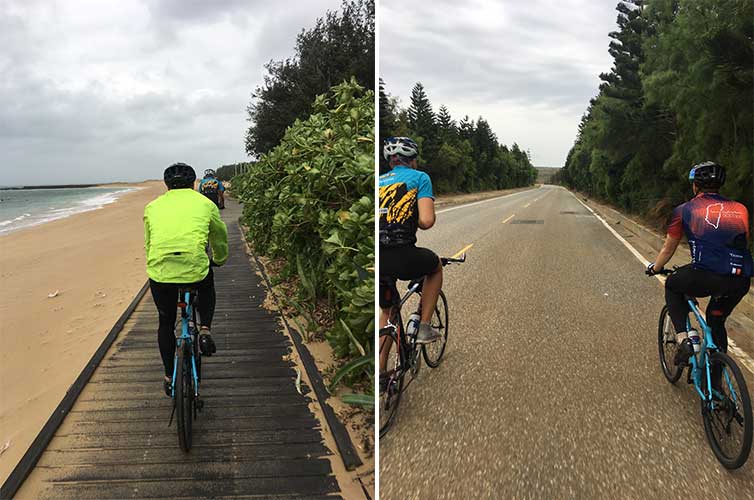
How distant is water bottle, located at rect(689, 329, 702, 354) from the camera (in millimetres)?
1914

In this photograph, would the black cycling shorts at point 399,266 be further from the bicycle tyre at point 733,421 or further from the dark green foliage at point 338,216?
the bicycle tyre at point 733,421

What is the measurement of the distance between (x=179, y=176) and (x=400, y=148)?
133cm

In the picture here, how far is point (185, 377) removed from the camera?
2.18 meters

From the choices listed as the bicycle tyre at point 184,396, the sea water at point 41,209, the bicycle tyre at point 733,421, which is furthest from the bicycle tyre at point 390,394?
the sea water at point 41,209

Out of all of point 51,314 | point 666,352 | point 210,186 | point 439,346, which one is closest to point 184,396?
point 439,346

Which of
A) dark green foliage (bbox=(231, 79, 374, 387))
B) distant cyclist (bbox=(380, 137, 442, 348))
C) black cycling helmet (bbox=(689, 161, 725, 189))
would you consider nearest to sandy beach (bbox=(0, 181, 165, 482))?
dark green foliage (bbox=(231, 79, 374, 387))

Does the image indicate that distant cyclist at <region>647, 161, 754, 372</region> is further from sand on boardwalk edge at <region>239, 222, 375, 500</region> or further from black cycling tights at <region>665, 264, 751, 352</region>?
sand on boardwalk edge at <region>239, 222, 375, 500</region>

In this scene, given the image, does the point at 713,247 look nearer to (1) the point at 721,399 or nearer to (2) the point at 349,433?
(1) the point at 721,399

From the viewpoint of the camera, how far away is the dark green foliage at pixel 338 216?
2256mm

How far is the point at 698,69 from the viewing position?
2146 millimetres

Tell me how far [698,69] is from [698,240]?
0.90 m

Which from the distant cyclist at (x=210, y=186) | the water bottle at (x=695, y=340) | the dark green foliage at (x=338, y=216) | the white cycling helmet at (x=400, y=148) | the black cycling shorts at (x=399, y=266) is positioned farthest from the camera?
the distant cyclist at (x=210, y=186)

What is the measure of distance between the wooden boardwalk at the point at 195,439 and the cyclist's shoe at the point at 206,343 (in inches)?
11.1

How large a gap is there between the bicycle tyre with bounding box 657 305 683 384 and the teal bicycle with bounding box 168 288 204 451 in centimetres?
203
